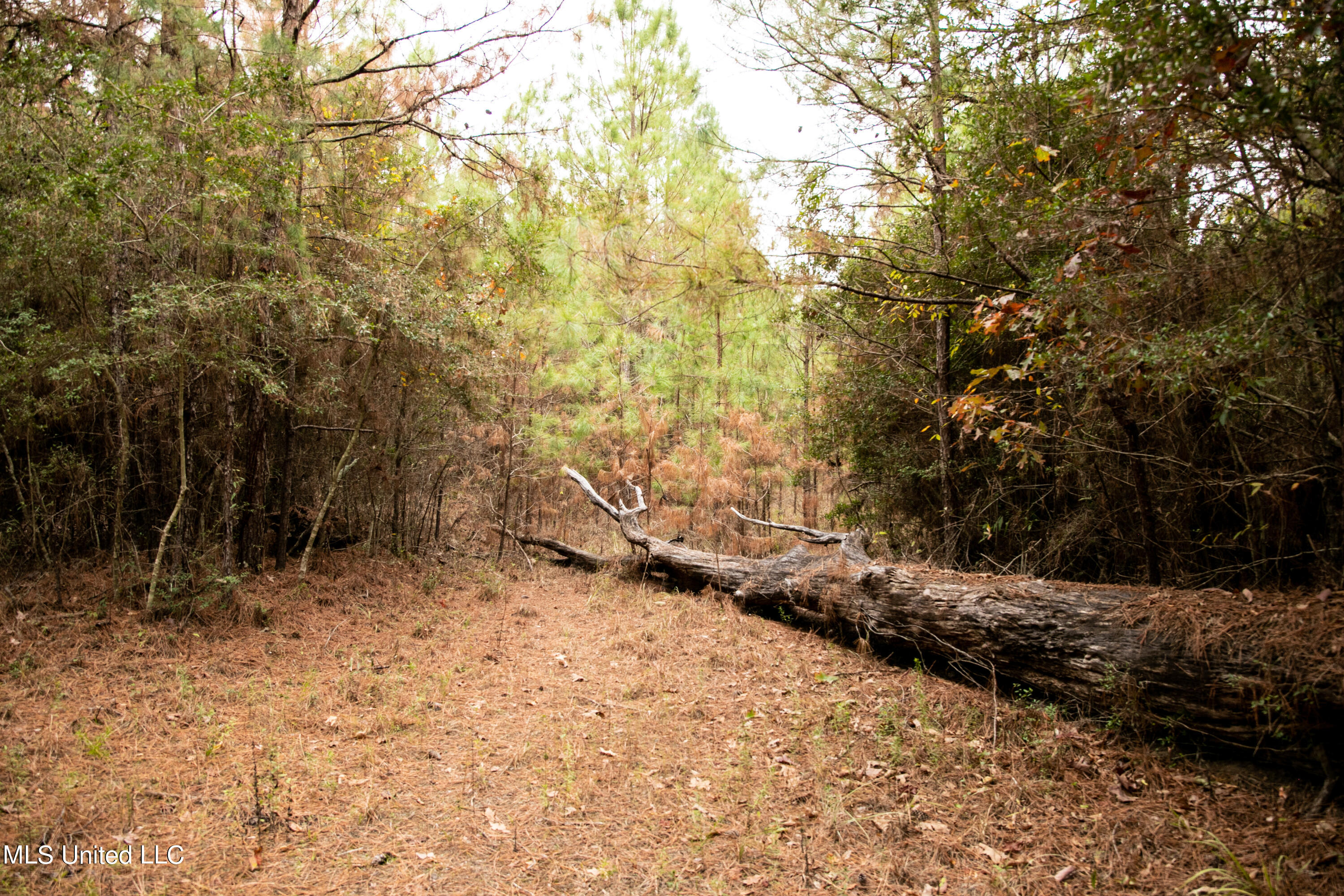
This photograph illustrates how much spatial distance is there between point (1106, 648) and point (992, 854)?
1.65 meters

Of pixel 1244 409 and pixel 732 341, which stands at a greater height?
pixel 732 341

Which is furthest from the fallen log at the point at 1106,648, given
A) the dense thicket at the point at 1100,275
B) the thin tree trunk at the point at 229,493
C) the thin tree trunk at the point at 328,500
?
the thin tree trunk at the point at 229,493

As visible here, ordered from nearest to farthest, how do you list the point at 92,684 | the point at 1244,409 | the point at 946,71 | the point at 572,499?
the point at 1244,409, the point at 92,684, the point at 946,71, the point at 572,499

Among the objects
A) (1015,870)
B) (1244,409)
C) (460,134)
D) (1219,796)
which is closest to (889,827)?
(1015,870)

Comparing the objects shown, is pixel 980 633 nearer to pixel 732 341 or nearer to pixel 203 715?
pixel 203 715

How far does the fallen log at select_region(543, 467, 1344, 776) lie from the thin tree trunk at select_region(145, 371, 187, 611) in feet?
19.3

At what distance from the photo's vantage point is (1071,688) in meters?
4.04

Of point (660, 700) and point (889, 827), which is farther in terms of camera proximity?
point (660, 700)

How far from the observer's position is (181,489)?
5664 mm

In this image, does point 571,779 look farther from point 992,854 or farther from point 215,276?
point 215,276

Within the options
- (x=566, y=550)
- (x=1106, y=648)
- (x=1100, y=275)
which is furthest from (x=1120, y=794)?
(x=566, y=550)

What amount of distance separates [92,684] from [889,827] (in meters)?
5.55

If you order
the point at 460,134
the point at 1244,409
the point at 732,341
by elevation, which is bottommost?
the point at 1244,409

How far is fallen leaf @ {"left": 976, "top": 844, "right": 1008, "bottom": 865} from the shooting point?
2.96 meters
